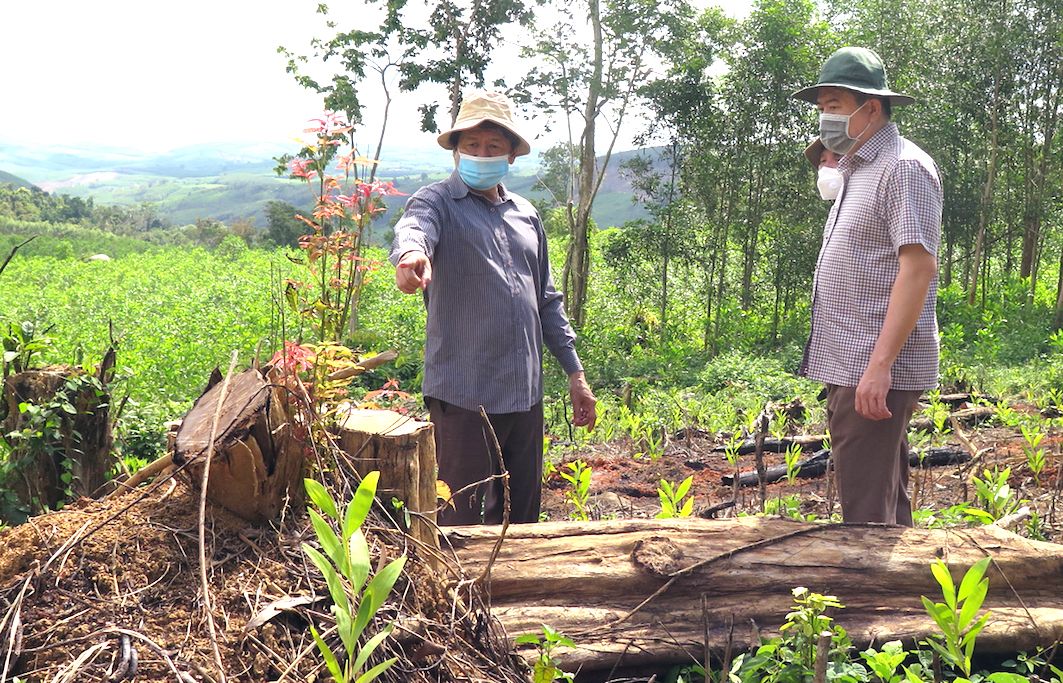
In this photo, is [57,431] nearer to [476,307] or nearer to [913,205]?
[476,307]

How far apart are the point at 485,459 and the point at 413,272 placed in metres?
0.95

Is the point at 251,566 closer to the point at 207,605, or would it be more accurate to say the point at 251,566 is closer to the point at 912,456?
the point at 207,605

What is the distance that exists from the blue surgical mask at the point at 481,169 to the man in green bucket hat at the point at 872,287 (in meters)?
1.10

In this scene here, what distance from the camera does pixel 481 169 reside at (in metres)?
3.28

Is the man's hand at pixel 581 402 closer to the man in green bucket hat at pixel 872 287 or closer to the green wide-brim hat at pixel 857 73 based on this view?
the man in green bucket hat at pixel 872 287

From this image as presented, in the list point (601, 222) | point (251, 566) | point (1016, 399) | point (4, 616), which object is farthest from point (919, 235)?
point (601, 222)

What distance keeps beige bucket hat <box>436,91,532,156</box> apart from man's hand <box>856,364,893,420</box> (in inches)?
55.6

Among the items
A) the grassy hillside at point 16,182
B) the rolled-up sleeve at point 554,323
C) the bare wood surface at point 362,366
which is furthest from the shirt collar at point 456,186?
the grassy hillside at point 16,182

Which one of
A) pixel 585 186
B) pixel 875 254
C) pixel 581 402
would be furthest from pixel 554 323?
pixel 585 186

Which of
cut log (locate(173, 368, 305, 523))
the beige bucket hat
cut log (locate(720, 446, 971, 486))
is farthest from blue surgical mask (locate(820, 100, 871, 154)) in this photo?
cut log (locate(720, 446, 971, 486))

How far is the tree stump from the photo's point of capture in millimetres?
3295

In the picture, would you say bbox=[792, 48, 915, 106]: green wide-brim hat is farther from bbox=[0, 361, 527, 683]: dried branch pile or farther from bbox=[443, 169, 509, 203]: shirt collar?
bbox=[0, 361, 527, 683]: dried branch pile

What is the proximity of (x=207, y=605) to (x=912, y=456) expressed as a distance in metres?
4.88

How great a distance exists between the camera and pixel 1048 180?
15547 millimetres
